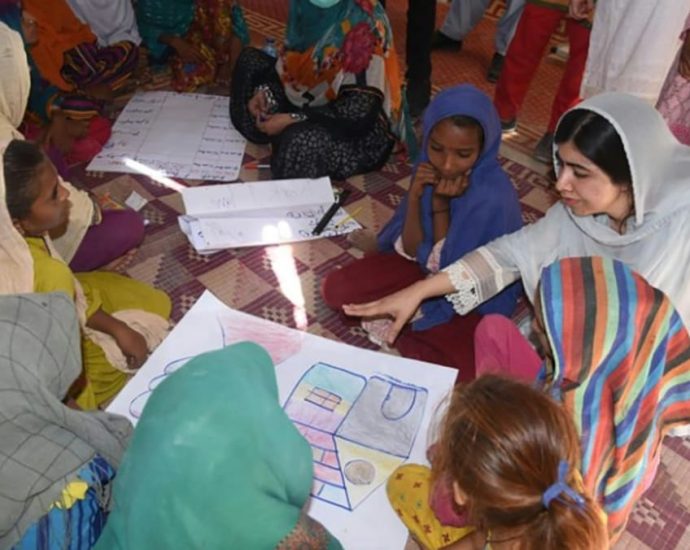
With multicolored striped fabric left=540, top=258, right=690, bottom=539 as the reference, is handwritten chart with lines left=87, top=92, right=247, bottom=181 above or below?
below

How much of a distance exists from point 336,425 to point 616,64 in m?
1.33

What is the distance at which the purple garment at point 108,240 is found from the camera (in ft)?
5.53

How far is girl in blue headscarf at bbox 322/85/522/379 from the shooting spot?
1433 millimetres

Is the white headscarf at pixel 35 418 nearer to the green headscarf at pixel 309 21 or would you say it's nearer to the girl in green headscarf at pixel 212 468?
the girl in green headscarf at pixel 212 468

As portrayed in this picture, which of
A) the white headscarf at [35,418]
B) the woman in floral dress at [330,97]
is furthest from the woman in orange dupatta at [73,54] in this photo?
the white headscarf at [35,418]

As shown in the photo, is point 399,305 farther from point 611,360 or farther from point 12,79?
point 12,79

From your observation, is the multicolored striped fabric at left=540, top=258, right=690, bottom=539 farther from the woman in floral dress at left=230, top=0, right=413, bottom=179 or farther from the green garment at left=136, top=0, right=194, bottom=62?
the green garment at left=136, top=0, right=194, bottom=62

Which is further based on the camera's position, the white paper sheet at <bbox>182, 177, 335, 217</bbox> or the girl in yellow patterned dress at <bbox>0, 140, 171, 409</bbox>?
the white paper sheet at <bbox>182, 177, 335, 217</bbox>

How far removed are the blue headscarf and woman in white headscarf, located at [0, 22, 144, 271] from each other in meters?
0.86

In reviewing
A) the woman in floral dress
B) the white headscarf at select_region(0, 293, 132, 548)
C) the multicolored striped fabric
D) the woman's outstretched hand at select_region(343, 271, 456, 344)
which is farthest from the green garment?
the multicolored striped fabric

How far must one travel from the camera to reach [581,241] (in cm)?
131

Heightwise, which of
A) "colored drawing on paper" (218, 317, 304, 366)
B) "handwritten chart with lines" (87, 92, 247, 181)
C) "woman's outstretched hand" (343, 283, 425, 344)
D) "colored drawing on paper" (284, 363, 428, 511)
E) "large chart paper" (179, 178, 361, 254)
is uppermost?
"woman's outstretched hand" (343, 283, 425, 344)

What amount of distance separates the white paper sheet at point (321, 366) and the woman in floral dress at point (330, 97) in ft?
2.66

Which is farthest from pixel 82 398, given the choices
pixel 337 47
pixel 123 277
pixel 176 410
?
pixel 337 47
